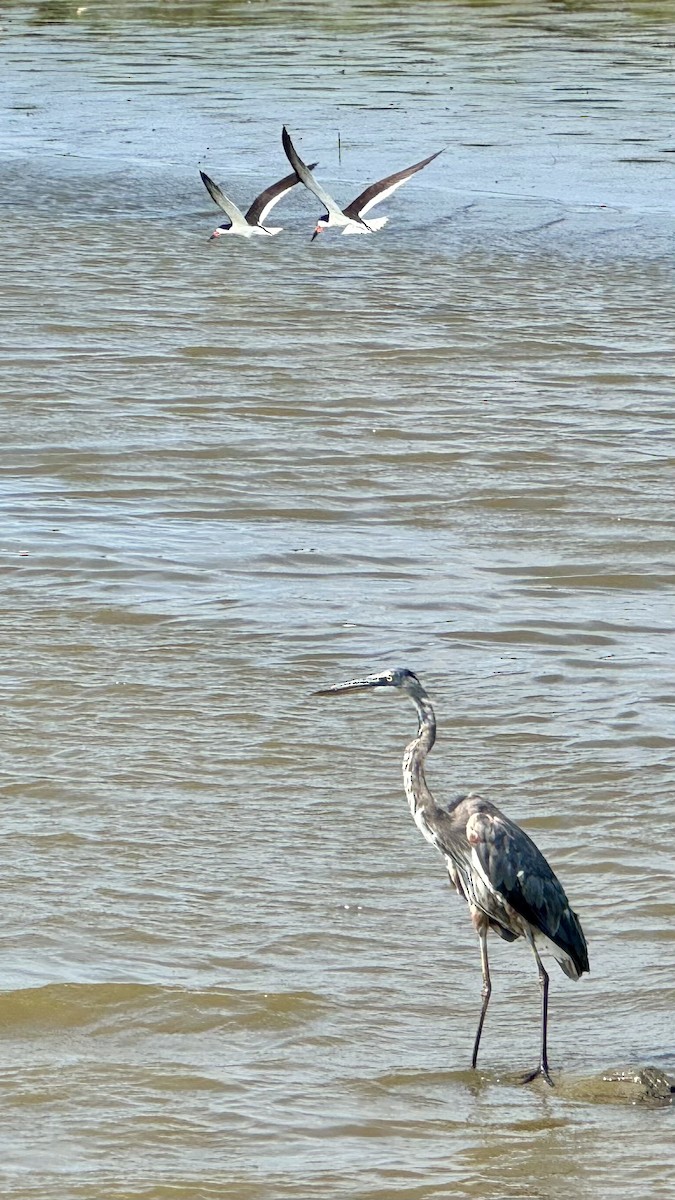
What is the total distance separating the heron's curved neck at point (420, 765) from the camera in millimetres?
4582

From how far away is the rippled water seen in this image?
4078 millimetres

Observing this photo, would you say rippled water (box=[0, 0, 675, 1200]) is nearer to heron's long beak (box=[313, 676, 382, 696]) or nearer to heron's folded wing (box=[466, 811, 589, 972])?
heron's folded wing (box=[466, 811, 589, 972])

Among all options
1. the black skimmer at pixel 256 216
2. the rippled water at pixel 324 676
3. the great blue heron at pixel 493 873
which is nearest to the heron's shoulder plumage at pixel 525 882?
the great blue heron at pixel 493 873

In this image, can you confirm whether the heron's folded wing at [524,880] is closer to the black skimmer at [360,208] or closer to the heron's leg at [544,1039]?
the heron's leg at [544,1039]

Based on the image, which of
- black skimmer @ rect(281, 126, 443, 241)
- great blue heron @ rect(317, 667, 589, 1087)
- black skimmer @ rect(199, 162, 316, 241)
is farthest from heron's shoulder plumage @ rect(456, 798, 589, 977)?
black skimmer @ rect(199, 162, 316, 241)

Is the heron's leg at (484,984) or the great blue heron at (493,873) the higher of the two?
the great blue heron at (493,873)

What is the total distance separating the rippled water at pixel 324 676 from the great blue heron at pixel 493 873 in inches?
8.7

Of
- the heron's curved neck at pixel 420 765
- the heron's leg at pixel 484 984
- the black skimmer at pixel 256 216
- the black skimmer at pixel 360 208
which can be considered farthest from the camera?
the black skimmer at pixel 256 216

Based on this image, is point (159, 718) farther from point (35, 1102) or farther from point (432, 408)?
point (432, 408)

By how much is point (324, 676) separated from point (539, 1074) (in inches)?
101

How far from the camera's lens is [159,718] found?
6273mm

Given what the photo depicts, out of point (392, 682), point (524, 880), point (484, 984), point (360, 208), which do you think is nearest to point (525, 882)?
point (524, 880)

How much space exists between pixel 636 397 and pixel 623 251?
3.61m

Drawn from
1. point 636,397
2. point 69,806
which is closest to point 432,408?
point 636,397
